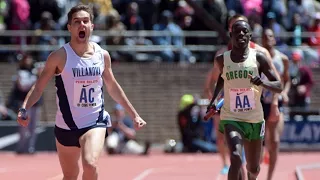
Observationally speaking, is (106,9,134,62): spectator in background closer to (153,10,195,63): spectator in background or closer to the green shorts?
(153,10,195,63): spectator in background

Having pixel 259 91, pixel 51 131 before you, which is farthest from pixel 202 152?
pixel 259 91

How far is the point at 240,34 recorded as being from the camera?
11922 mm

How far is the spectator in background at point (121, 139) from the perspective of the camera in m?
24.0

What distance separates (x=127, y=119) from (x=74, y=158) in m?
14.1

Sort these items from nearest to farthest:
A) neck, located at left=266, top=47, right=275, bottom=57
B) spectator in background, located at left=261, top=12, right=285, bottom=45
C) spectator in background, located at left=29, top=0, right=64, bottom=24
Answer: neck, located at left=266, top=47, right=275, bottom=57
spectator in background, located at left=261, top=12, right=285, bottom=45
spectator in background, located at left=29, top=0, right=64, bottom=24

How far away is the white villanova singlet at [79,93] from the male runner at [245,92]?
186 cm

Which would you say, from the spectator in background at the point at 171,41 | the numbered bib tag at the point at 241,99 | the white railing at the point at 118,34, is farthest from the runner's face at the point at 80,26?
the spectator in background at the point at 171,41

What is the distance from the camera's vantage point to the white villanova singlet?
35.2 feet

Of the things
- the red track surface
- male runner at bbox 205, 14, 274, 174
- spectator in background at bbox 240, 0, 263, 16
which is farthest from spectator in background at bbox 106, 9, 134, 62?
male runner at bbox 205, 14, 274, 174

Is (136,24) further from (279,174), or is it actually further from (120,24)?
(279,174)

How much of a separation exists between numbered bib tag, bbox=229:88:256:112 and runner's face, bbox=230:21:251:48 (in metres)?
0.53

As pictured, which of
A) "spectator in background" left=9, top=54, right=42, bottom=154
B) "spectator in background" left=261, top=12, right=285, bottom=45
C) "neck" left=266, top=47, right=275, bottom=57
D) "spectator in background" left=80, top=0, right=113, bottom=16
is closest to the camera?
"neck" left=266, top=47, right=275, bottom=57

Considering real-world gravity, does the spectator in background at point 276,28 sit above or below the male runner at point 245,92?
above

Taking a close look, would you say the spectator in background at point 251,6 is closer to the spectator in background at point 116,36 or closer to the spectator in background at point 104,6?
the spectator in background at point 116,36
